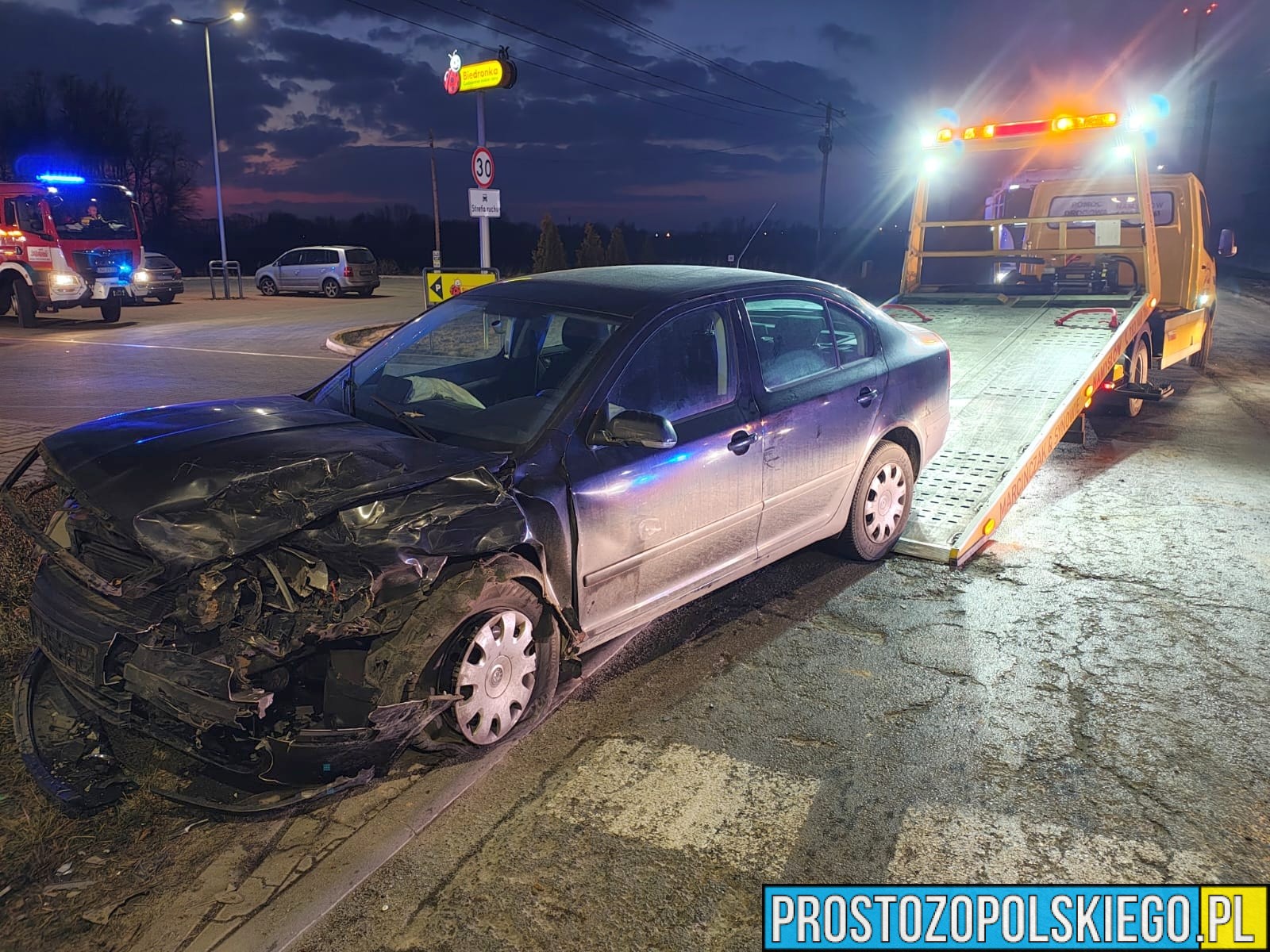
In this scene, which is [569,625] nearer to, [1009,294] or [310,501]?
[310,501]

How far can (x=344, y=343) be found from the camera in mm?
15703

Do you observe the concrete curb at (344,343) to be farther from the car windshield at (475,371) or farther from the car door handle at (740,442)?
the car door handle at (740,442)

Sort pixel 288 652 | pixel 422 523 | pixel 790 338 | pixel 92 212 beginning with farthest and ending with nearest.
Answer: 1. pixel 92 212
2. pixel 790 338
3. pixel 422 523
4. pixel 288 652

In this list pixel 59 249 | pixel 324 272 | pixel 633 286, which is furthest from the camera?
pixel 324 272

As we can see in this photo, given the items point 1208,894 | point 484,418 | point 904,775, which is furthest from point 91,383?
point 1208,894

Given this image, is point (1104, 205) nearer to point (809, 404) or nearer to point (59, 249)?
point (809, 404)

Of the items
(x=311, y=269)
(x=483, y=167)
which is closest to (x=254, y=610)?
(x=483, y=167)

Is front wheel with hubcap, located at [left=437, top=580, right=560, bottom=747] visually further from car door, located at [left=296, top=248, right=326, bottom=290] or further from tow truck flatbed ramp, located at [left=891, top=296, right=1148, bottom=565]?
car door, located at [left=296, top=248, right=326, bottom=290]

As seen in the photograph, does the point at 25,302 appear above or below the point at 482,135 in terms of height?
below

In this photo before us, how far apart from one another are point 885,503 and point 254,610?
145 inches

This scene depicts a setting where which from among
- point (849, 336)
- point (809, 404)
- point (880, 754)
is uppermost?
point (849, 336)

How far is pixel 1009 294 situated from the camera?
32.3ft

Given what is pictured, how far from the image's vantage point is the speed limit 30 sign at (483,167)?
12570mm

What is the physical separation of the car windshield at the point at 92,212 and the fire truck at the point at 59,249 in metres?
0.02
